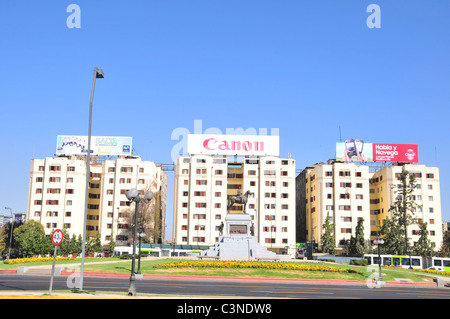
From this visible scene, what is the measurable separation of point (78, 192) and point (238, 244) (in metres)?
56.9

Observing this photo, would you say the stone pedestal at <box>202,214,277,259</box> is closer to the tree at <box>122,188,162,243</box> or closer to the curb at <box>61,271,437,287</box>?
the curb at <box>61,271,437,287</box>

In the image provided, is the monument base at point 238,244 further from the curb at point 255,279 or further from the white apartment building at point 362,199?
the white apartment building at point 362,199

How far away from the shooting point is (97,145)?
4350 inches

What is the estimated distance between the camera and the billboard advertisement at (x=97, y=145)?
109 m

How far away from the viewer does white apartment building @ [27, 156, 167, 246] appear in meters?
104

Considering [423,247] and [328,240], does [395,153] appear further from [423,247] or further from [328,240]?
[328,240]

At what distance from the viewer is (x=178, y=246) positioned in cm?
10038

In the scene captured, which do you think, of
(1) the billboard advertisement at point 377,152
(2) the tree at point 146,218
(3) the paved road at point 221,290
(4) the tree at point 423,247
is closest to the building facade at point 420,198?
(1) the billboard advertisement at point 377,152

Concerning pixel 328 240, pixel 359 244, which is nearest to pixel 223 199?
pixel 328 240

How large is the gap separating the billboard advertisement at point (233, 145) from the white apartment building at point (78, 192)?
13.2 meters

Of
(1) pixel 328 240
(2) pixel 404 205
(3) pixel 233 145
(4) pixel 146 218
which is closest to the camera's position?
(2) pixel 404 205
